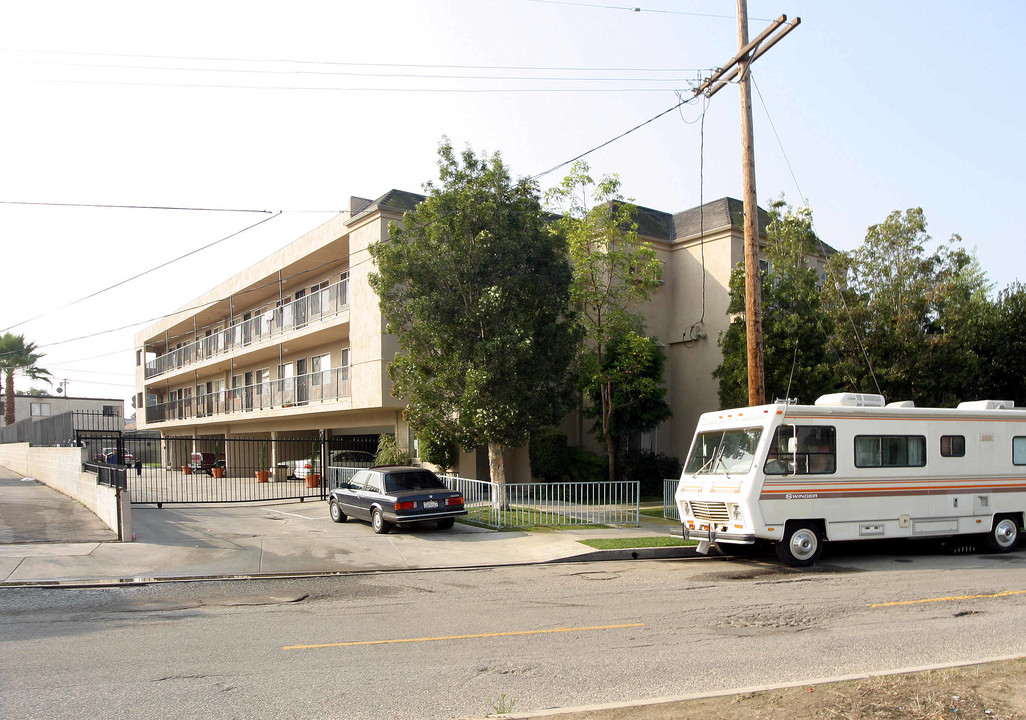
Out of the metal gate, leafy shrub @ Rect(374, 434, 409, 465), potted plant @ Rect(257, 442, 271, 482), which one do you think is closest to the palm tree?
the metal gate

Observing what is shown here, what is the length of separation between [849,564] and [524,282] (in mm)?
8949

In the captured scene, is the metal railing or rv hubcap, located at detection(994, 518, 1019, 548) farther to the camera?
the metal railing

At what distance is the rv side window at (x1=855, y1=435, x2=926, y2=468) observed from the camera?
13.7 meters

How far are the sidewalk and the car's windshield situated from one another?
0.97 m

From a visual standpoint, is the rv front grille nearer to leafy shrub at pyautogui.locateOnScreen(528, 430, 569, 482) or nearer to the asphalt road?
the asphalt road

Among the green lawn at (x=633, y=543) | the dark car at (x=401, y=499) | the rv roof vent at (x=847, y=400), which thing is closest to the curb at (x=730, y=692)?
the rv roof vent at (x=847, y=400)

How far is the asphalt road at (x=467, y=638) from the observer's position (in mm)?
6043

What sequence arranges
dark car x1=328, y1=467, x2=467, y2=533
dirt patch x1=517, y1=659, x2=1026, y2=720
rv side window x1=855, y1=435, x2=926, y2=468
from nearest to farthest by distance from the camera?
dirt patch x1=517, y1=659, x2=1026, y2=720 < rv side window x1=855, y1=435, x2=926, y2=468 < dark car x1=328, y1=467, x2=467, y2=533

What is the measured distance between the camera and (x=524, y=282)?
18250 mm

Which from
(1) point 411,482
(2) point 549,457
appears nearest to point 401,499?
(1) point 411,482

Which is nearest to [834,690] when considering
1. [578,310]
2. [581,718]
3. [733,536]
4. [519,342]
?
[581,718]

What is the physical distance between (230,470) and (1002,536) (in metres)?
33.4

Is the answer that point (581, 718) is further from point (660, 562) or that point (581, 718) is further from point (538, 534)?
point (538, 534)

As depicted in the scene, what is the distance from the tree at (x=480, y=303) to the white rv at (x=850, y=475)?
4.90 metres
